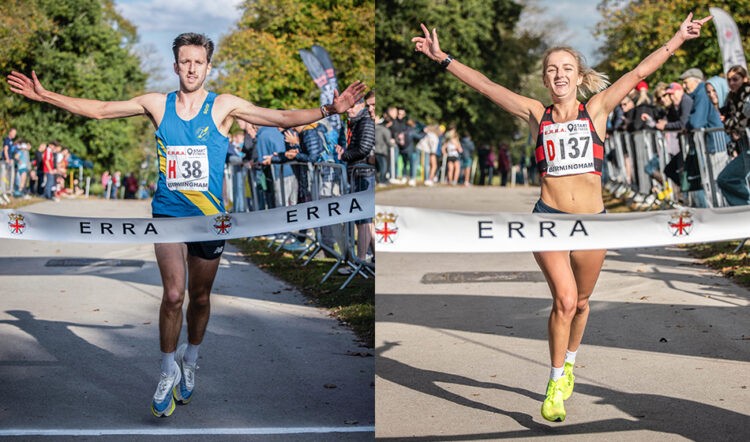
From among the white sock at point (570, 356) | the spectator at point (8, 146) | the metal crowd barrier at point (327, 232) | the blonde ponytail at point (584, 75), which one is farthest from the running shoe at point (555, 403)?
the spectator at point (8, 146)

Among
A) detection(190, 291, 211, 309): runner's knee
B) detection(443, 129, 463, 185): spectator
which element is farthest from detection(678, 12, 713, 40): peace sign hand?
detection(443, 129, 463, 185): spectator

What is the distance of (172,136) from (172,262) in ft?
2.01

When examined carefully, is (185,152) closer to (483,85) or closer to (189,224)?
(189,224)

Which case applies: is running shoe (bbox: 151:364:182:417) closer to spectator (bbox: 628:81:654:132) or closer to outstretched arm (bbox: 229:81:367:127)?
outstretched arm (bbox: 229:81:367:127)

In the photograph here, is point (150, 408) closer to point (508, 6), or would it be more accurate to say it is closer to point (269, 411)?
point (269, 411)

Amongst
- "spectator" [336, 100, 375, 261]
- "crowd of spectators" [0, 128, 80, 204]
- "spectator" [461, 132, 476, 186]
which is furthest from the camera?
"spectator" [336, 100, 375, 261]

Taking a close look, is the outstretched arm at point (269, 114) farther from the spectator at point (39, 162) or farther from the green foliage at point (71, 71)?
the spectator at point (39, 162)

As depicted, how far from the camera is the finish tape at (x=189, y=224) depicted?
4961 millimetres

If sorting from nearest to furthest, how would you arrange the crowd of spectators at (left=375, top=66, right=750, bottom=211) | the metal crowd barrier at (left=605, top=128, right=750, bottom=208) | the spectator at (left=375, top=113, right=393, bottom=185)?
the metal crowd barrier at (left=605, top=128, right=750, bottom=208), the crowd of spectators at (left=375, top=66, right=750, bottom=211), the spectator at (left=375, top=113, right=393, bottom=185)

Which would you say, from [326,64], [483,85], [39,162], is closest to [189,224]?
[39,162]

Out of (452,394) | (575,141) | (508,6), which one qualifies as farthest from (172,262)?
(508,6)

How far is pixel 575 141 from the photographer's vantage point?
450 cm

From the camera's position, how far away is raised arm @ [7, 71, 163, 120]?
4.91 m

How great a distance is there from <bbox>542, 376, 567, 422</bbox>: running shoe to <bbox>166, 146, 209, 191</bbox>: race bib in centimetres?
181
